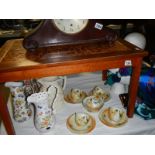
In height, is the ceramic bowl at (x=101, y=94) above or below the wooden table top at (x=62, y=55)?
below

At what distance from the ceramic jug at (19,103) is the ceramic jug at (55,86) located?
111mm

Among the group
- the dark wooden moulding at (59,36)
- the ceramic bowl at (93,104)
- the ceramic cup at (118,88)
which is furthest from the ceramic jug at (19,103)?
the ceramic cup at (118,88)

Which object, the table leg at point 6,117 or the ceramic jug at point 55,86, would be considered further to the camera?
the ceramic jug at point 55,86

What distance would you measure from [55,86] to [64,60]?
0.28 m

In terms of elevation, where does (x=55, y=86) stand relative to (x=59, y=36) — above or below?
below

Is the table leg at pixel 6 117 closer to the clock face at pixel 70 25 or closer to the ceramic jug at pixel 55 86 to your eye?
the ceramic jug at pixel 55 86

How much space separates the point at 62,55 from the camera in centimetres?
77

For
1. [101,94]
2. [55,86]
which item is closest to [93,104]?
[101,94]

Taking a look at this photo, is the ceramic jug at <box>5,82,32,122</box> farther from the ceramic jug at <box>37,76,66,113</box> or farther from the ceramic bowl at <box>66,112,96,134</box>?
the ceramic bowl at <box>66,112,96,134</box>

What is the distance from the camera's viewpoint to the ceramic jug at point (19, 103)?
0.89 meters

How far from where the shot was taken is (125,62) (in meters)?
0.79

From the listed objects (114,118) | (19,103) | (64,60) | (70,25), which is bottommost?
(114,118)

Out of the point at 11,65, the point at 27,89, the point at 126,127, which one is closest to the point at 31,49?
the point at 11,65

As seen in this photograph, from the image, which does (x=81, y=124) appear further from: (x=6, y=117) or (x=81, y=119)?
(x=6, y=117)
